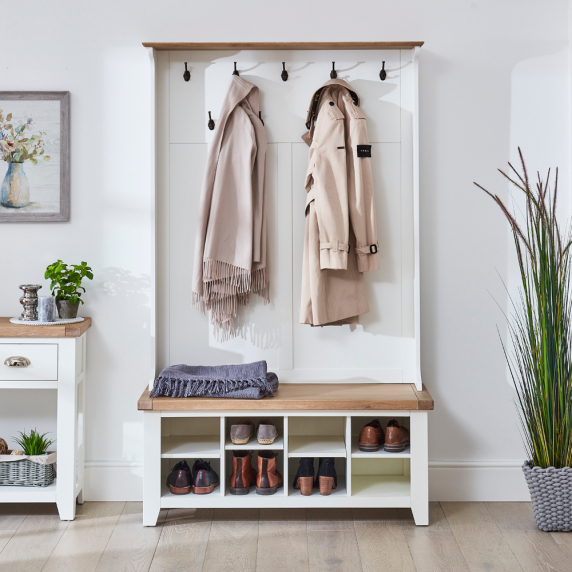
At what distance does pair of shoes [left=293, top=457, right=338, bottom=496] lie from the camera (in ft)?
7.41

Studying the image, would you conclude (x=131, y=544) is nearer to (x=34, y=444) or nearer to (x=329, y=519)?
(x=34, y=444)

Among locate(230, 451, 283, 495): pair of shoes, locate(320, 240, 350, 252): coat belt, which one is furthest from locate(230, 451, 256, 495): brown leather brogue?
locate(320, 240, 350, 252): coat belt

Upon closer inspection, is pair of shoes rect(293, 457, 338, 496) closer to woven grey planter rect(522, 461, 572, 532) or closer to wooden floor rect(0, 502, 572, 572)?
wooden floor rect(0, 502, 572, 572)

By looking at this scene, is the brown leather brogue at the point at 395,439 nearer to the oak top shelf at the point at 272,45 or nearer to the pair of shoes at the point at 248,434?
the pair of shoes at the point at 248,434

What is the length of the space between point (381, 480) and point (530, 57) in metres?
1.89

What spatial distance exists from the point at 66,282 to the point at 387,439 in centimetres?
144

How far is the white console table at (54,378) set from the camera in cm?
226

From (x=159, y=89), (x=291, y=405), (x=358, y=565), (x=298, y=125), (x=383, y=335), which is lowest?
(x=358, y=565)

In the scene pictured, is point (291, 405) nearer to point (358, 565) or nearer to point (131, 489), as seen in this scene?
point (358, 565)

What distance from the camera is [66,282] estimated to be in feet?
7.83

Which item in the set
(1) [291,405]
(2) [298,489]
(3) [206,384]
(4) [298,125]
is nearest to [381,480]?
(2) [298,489]

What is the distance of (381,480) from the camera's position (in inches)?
94.8

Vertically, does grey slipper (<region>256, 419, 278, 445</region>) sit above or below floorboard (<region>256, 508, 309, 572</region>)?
above

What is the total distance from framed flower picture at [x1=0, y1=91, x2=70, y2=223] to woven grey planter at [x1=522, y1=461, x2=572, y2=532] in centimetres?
218
